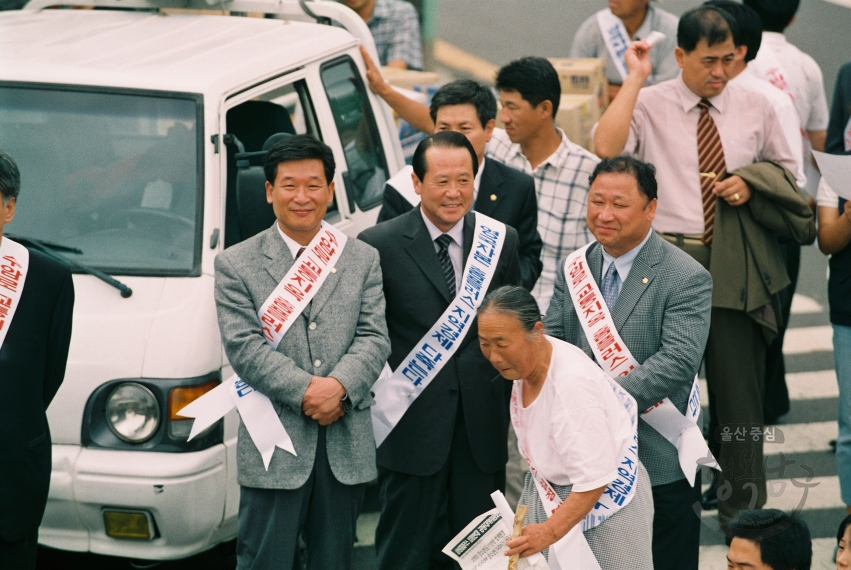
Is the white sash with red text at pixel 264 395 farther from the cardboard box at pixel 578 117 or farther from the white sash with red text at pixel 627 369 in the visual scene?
the cardboard box at pixel 578 117

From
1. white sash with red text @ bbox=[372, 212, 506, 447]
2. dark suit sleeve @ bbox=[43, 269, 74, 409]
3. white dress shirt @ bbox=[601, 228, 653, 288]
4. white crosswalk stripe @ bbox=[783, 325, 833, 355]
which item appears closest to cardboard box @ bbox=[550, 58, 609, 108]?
white crosswalk stripe @ bbox=[783, 325, 833, 355]

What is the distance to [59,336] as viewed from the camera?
3.74 metres

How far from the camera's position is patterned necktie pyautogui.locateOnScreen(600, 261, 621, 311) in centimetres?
396

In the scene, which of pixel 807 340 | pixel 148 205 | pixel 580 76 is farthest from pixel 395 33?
pixel 148 205

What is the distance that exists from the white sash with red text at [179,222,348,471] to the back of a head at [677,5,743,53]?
1.99 m

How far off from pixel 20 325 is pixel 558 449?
180cm

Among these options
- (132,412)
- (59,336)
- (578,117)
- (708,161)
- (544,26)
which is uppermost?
(708,161)

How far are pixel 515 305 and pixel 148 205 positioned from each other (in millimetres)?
1970

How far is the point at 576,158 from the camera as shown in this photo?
16.8 feet

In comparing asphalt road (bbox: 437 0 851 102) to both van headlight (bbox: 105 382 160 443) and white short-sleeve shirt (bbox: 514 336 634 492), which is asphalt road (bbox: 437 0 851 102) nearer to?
Answer: van headlight (bbox: 105 382 160 443)

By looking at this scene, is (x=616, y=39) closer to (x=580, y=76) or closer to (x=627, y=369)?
(x=580, y=76)

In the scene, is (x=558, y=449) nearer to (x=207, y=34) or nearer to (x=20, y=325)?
(x=20, y=325)

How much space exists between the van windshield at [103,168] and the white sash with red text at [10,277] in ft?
2.71

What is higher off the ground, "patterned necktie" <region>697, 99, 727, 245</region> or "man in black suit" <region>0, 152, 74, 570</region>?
"patterned necktie" <region>697, 99, 727, 245</region>
